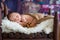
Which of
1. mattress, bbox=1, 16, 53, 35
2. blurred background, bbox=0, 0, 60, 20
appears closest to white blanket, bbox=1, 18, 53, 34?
mattress, bbox=1, 16, 53, 35

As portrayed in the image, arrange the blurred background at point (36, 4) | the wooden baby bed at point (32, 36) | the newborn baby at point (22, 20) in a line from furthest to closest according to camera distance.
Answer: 1. the blurred background at point (36, 4)
2. the newborn baby at point (22, 20)
3. the wooden baby bed at point (32, 36)

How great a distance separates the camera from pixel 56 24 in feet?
6.25

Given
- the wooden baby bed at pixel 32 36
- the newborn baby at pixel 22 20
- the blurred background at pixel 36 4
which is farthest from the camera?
the blurred background at pixel 36 4

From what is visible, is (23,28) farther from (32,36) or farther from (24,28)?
(32,36)

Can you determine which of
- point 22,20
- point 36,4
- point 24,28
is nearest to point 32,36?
point 24,28

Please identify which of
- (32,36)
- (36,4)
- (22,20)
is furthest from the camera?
(36,4)

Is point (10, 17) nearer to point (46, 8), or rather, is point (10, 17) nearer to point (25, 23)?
point (25, 23)

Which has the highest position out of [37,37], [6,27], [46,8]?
[46,8]

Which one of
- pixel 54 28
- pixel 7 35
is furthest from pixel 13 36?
pixel 54 28

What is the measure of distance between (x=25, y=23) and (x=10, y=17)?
20 cm

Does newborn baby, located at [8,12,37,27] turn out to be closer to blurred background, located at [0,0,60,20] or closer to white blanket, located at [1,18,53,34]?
white blanket, located at [1,18,53,34]

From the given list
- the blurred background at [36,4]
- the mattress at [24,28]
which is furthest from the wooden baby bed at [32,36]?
the blurred background at [36,4]

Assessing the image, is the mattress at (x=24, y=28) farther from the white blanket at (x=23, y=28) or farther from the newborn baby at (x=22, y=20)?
the newborn baby at (x=22, y=20)

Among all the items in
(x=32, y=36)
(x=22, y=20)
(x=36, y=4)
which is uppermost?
(x=36, y=4)
